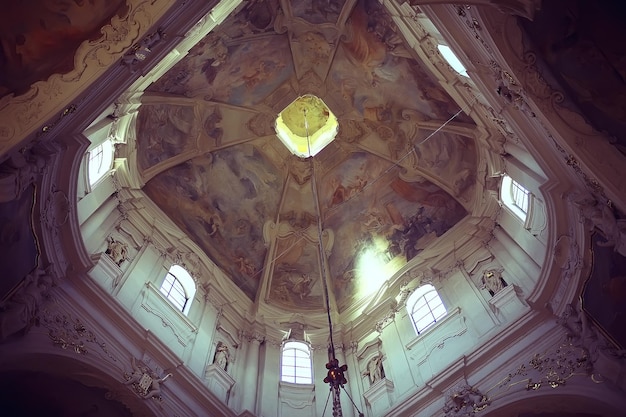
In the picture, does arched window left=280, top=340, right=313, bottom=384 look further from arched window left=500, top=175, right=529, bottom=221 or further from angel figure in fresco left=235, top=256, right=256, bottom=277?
arched window left=500, top=175, right=529, bottom=221

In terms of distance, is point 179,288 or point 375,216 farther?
point 375,216

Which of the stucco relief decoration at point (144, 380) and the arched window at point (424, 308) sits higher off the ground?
the arched window at point (424, 308)

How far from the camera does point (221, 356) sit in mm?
13945

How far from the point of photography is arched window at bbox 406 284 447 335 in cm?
1427

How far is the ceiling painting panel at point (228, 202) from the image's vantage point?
→ 56.3 ft

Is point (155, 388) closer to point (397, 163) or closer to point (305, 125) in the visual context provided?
point (397, 163)

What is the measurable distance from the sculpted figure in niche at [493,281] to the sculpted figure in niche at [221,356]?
6291 millimetres

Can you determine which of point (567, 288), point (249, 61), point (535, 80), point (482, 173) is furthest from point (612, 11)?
point (249, 61)

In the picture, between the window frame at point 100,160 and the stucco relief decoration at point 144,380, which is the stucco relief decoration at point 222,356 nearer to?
the stucco relief decoration at point 144,380

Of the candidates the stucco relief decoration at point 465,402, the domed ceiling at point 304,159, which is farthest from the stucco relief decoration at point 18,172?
the stucco relief decoration at point 465,402

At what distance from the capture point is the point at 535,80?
→ 348 inches

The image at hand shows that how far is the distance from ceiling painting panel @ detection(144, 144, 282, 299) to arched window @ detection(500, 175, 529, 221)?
757 centimetres

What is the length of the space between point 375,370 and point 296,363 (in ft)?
7.26

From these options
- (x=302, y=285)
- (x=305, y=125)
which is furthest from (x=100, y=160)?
(x=305, y=125)
